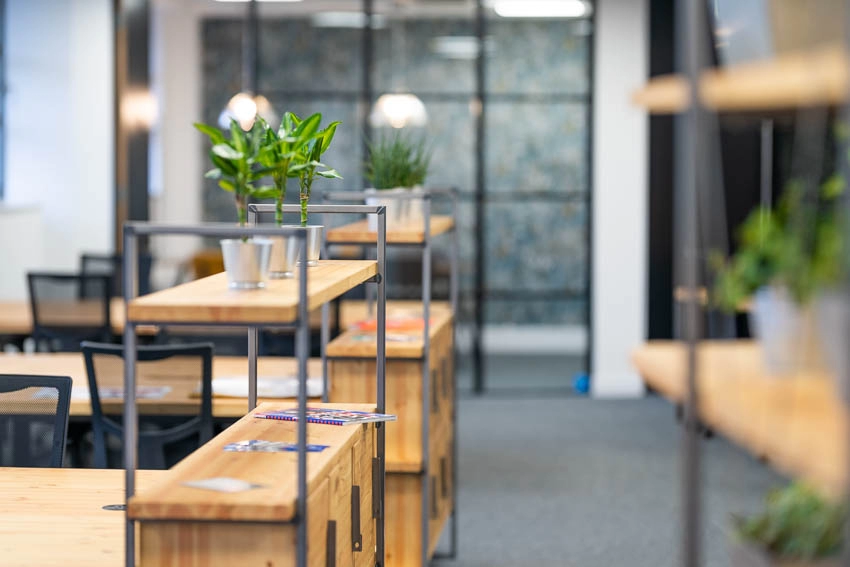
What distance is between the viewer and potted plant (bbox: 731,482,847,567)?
4.24 feet

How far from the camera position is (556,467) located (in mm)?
5801

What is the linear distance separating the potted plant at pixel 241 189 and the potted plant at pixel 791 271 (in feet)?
2.95

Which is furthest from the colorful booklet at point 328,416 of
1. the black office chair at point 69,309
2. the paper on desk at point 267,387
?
the black office chair at point 69,309

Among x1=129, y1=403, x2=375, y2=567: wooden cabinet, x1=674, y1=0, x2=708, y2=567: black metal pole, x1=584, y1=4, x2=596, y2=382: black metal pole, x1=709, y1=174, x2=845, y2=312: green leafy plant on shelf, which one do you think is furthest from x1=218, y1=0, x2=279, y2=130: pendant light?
x1=709, y1=174, x2=845, y2=312: green leafy plant on shelf

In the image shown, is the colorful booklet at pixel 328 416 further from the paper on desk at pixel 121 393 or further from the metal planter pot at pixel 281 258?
the paper on desk at pixel 121 393

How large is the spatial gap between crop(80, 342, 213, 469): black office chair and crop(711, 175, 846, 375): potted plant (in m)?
2.25

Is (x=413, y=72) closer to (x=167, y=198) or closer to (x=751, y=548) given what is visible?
(x=167, y=198)

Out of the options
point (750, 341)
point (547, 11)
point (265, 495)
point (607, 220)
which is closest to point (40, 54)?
point (547, 11)

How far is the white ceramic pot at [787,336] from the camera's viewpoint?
1.29 meters

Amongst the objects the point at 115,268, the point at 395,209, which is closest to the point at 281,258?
the point at 395,209

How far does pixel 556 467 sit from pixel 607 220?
2.43 metres

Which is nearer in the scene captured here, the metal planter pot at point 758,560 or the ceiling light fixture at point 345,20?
the metal planter pot at point 758,560

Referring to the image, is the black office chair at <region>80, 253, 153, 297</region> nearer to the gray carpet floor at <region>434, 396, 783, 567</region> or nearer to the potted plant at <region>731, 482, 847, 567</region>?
the gray carpet floor at <region>434, 396, 783, 567</region>

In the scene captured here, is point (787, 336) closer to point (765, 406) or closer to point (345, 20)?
point (765, 406)
